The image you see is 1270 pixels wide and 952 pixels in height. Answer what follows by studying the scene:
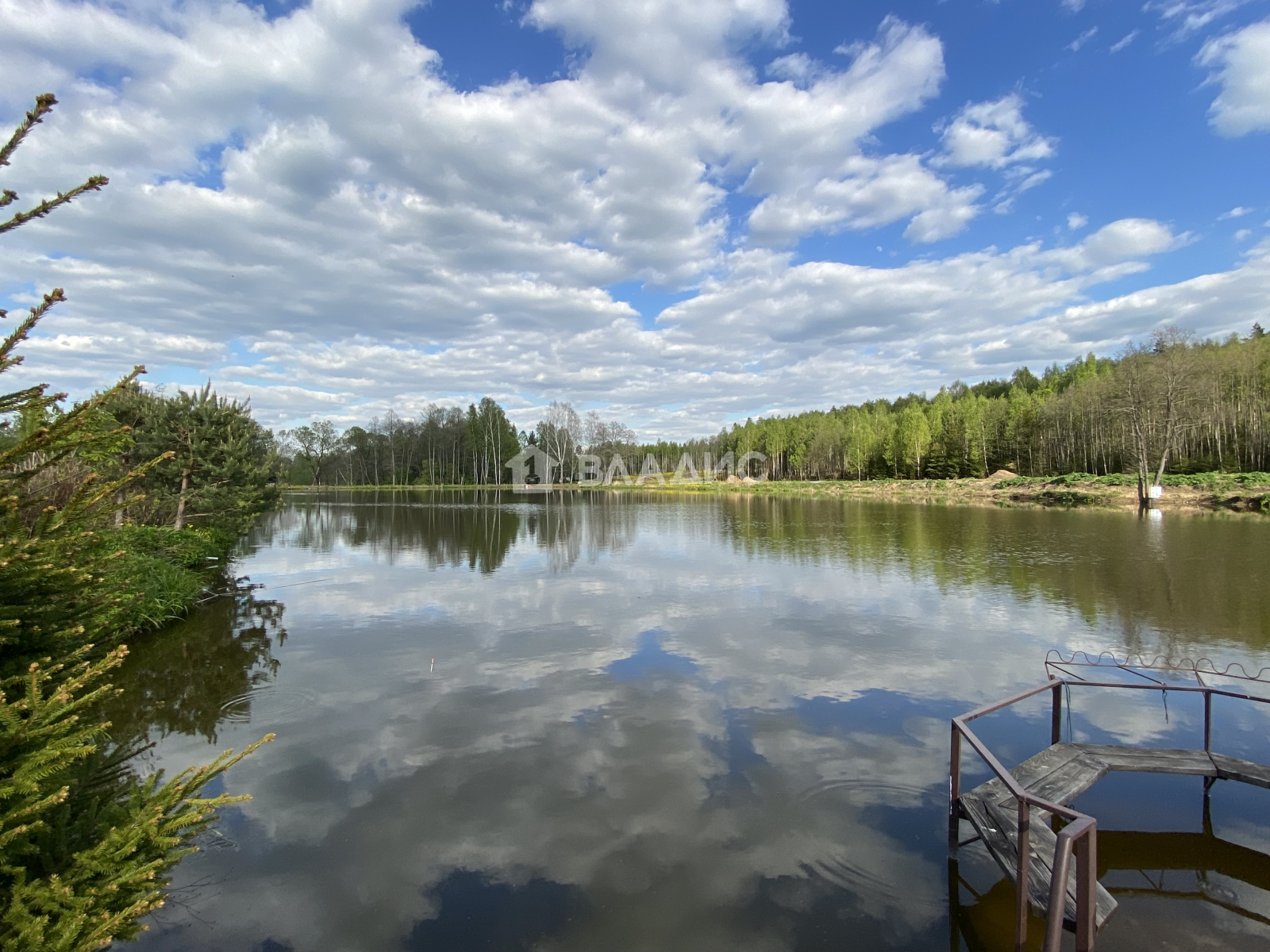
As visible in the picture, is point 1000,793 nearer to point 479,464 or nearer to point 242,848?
point 242,848

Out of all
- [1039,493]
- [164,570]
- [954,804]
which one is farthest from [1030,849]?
[1039,493]

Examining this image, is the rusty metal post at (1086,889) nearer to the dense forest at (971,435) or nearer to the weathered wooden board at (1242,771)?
the weathered wooden board at (1242,771)

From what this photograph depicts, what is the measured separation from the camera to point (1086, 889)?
3715mm

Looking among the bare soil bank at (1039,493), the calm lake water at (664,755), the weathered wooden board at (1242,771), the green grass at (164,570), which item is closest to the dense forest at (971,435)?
the bare soil bank at (1039,493)

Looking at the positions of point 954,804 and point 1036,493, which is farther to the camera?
point 1036,493

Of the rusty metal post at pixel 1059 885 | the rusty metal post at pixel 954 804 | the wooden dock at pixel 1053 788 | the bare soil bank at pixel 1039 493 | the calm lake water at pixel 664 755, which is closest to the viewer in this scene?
the rusty metal post at pixel 1059 885

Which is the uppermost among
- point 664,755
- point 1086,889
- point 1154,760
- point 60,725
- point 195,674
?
point 60,725

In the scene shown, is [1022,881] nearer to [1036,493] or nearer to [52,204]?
[52,204]

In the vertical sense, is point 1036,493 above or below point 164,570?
above

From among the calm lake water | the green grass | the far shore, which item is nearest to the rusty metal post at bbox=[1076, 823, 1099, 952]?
the calm lake water

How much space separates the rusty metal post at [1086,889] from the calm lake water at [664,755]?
999 mm

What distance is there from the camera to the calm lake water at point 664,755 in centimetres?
473

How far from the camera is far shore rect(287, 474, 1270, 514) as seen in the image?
39.8 m

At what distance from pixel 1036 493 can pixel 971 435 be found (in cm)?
2722
